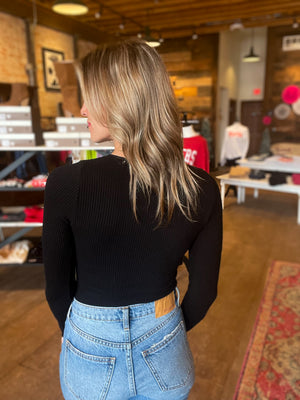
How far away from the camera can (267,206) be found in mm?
5949

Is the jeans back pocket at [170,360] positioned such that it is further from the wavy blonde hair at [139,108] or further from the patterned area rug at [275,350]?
the patterned area rug at [275,350]

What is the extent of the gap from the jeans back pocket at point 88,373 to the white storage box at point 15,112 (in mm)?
2275

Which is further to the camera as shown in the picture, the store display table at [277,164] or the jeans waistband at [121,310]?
the store display table at [277,164]

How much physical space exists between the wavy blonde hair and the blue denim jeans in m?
0.27

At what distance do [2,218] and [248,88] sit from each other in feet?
34.6

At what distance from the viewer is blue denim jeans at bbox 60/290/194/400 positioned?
0.80 metres

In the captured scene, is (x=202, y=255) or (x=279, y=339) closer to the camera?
(x=202, y=255)

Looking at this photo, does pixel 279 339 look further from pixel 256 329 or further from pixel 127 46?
pixel 127 46

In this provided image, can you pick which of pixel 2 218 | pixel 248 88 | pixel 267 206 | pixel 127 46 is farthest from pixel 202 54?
pixel 127 46

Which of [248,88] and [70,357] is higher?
[248,88]

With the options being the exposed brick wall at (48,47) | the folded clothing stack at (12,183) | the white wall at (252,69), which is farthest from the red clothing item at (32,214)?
the white wall at (252,69)

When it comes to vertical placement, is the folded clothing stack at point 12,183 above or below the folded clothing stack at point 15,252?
above

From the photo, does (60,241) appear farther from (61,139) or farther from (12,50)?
(12,50)

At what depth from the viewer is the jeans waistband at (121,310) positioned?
802mm
